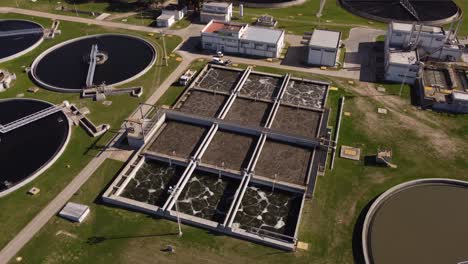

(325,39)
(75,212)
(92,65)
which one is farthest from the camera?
(325,39)

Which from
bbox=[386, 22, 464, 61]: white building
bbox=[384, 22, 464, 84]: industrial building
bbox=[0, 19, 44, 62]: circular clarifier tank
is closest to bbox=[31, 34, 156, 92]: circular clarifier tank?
bbox=[0, 19, 44, 62]: circular clarifier tank

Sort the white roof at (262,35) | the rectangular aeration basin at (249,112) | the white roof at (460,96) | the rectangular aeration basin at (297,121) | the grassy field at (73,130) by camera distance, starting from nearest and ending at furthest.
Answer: the grassy field at (73,130), the rectangular aeration basin at (297,121), the rectangular aeration basin at (249,112), the white roof at (460,96), the white roof at (262,35)

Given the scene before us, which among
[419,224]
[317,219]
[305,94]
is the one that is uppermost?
[305,94]

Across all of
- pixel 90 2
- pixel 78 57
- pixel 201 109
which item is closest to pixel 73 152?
pixel 201 109

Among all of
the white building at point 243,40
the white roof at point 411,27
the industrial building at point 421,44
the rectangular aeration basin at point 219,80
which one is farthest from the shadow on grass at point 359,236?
the white roof at point 411,27

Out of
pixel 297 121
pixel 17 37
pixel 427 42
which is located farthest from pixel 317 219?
pixel 17 37

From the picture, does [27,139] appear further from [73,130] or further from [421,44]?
[421,44]

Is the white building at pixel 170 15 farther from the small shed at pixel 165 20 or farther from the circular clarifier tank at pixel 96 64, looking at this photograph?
the circular clarifier tank at pixel 96 64
